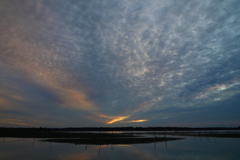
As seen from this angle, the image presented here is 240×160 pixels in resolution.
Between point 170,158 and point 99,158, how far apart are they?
9.93 meters

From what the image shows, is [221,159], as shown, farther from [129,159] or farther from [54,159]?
[54,159]

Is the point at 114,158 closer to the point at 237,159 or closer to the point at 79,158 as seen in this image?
the point at 79,158

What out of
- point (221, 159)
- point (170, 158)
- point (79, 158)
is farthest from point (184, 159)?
point (79, 158)

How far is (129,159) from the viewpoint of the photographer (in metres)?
20.5

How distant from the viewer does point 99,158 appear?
2067 cm

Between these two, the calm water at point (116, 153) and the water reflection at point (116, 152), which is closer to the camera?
the calm water at point (116, 153)

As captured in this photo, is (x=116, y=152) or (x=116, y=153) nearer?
(x=116, y=153)

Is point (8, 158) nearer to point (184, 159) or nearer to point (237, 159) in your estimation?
point (184, 159)

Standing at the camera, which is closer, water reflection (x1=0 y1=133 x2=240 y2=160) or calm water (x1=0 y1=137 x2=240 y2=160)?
calm water (x1=0 y1=137 x2=240 y2=160)

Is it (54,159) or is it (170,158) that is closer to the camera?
(54,159)

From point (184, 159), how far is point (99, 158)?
38.5ft

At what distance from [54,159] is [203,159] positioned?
20079 millimetres

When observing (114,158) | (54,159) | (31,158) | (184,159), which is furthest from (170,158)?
(31,158)

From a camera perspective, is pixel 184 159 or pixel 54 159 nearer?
pixel 54 159
